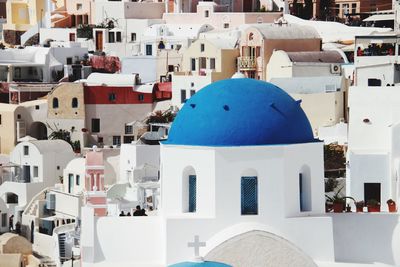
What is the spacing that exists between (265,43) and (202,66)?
10.1ft

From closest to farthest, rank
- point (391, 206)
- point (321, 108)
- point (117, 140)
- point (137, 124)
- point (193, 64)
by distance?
point (391, 206) < point (321, 108) < point (137, 124) < point (193, 64) < point (117, 140)

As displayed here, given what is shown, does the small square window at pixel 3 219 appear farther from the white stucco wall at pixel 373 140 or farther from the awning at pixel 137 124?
the white stucco wall at pixel 373 140

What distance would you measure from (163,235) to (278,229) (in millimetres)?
1913

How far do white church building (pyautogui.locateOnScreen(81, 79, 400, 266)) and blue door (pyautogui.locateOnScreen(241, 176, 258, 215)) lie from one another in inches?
0.6

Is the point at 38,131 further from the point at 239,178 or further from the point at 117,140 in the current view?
the point at 239,178

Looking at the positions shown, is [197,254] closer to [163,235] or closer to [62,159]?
[163,235]

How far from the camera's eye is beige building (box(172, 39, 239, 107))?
179 feet

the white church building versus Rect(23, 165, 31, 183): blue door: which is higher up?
the white church building

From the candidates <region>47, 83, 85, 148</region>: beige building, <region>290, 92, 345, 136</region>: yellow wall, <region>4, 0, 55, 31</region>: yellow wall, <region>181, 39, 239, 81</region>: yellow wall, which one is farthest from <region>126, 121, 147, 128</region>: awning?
<region>4, 0, 55, 31</region>: yellow wall

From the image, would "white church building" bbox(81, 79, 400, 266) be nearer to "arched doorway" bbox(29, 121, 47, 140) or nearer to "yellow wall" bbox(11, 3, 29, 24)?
"arched doorway" bbox(29, 121, 47, 140)

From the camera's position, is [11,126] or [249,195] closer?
[249,195]

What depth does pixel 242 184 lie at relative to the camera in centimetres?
2620

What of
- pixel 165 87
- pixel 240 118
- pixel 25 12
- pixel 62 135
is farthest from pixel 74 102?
pixel 240 118

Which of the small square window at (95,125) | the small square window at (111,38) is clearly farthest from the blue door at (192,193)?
the small square window at (111,38)
